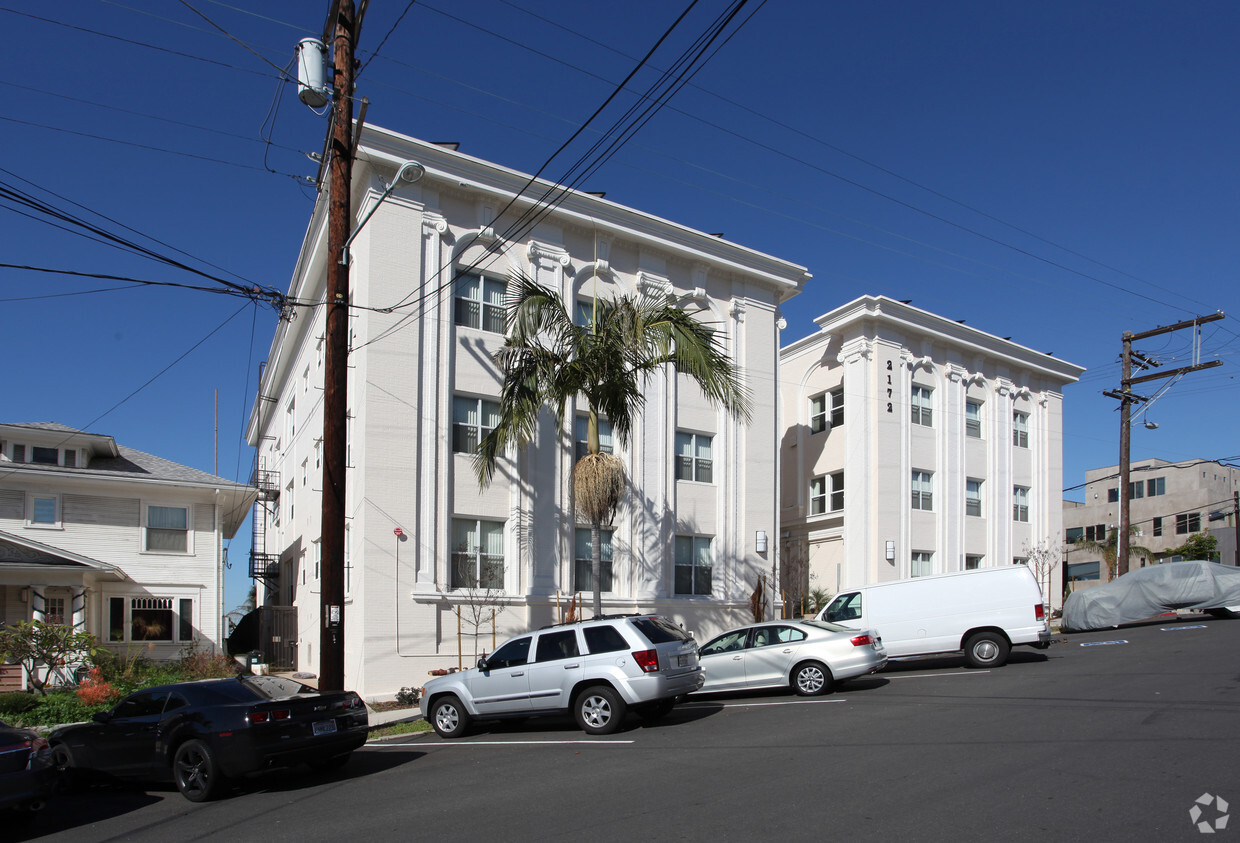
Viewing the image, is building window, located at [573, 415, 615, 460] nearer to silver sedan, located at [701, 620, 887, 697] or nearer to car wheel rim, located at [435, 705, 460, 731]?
silver sedan, located at [701, 620, 887, 697]

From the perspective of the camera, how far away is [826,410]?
32.9 m

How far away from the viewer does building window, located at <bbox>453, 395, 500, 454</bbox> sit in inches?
824

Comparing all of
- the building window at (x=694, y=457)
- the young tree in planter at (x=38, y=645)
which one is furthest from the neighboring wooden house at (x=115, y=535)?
the building window at (x=694, y=457)

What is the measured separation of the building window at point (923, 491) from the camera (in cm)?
3117

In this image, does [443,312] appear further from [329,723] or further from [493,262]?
[329,723]

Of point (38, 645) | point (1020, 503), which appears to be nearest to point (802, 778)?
point (38, 645)

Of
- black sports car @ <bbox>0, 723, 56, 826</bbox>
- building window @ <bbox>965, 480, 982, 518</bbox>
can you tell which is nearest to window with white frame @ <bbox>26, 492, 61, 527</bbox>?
black sports car @ <bbox>0, 723, 56, 826</bbox>

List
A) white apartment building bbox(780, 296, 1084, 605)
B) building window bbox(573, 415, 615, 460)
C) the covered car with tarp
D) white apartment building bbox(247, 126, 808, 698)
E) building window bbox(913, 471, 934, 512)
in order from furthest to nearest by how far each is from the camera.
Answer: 1. building window bbox(913, 471, 934, 512)
2. white apartment building bbox(780, 296, 1084, 605)
3. the covered car with tarp
4. building window bbox(573, 415, 615, 460)
5. white apartment building bbox(247, 126, 808, 698)

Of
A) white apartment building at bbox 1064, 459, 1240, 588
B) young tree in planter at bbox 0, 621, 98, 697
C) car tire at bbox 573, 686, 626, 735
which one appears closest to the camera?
car tire at bbox 573, 686, 626, 735

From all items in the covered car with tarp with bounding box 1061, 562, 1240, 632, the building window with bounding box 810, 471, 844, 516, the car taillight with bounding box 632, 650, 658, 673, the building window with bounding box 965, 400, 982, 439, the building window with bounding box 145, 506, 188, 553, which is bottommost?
the covered car with tarp with bounding box 1061, 562, 1240, 632

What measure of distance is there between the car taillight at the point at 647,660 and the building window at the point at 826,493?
19747 mm

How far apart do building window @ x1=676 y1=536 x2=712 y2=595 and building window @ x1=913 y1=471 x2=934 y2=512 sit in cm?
1017

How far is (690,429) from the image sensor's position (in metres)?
24.6

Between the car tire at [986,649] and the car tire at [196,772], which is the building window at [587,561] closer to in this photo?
the car tire at [986,649]
